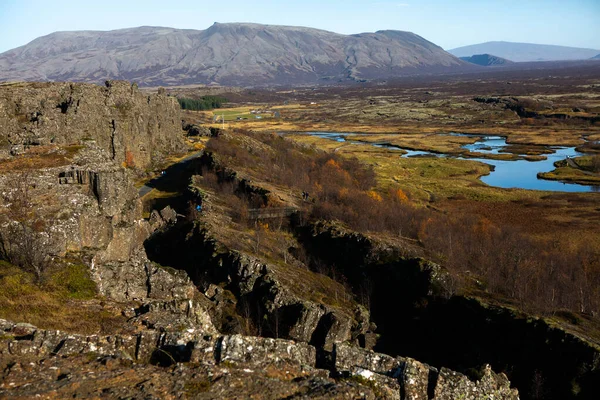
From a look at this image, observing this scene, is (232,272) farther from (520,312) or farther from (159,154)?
(159,154)

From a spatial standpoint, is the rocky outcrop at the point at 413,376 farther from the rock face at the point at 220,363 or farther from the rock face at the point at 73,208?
the rock face at the point at 73,208

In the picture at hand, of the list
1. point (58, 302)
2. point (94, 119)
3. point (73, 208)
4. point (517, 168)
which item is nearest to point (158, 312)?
point (58, 302)

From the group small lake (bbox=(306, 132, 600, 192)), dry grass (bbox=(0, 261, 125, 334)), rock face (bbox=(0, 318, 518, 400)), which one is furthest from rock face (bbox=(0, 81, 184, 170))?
small lake (bbox=(306, 132, 600, 192))

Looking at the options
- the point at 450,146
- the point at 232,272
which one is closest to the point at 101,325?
the point at 232,272

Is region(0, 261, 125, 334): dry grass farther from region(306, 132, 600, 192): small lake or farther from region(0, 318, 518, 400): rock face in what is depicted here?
region(306, 132, 600, 192): small lake

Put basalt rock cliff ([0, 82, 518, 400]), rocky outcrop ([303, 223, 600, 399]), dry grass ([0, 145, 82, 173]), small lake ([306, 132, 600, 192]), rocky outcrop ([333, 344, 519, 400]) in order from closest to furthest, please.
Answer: basalt rock cliff ([0, 82, 518, 400]), rocky outcrop ([333, 344, 519, 400]), rocky outcrop ([303, 223, 600, 399]), dry grass ([0, 145, 82, 173]), small lake ([306, 132, 600, 192])

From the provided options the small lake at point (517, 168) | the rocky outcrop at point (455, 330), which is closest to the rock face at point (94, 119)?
the rocky outcrop at point (455, 330)
